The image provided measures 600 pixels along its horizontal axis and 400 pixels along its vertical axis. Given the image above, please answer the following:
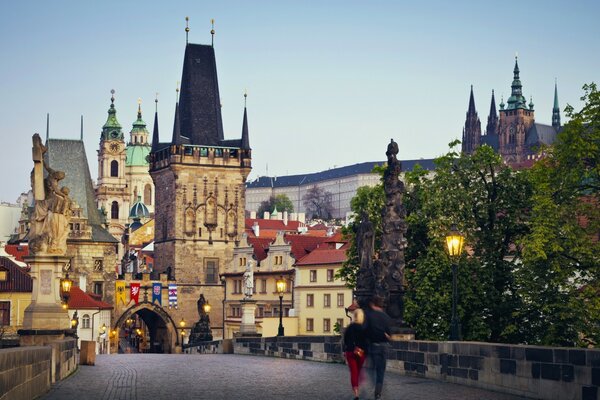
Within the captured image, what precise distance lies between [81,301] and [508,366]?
83.6 meters

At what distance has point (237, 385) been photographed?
80.4 feet

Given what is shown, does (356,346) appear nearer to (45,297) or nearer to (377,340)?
(377,340)

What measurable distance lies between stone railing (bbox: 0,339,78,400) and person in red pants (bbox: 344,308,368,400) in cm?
485

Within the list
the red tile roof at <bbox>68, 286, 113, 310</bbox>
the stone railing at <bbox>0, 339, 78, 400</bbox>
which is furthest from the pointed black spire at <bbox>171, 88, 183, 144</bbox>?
the stone railing at <bbox>0, 339, 78, 400</bbox>

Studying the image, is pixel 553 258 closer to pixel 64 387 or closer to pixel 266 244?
pixel 64 387

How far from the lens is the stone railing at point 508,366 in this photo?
62.4ft

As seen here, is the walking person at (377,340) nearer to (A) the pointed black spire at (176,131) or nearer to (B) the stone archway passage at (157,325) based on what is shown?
(B) the stone archway passage at (157,325)

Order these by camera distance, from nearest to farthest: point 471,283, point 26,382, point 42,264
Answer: point 26,382
point 42,264
point 471,283

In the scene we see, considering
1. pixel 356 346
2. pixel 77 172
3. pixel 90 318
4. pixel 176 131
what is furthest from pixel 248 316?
pixel 176 131

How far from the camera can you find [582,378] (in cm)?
1895

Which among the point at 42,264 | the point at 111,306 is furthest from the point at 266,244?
the point at 42,264

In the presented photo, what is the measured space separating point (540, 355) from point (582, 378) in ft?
5.64

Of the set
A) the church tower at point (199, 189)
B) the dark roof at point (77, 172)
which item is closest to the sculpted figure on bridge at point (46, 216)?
the dark roof at point (77, 172)

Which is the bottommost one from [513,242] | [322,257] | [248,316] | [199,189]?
[248,316]
